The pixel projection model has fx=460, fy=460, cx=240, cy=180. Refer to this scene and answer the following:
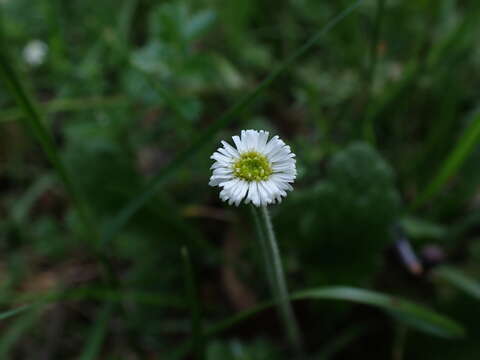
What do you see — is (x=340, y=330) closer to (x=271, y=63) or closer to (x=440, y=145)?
(x=440, y=145)

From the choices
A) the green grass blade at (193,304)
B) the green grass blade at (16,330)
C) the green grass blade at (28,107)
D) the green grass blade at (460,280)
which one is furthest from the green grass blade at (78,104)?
the green grass blade at (460,280)

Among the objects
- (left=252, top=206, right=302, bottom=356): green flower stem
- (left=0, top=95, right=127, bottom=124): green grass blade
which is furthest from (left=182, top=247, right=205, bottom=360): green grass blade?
(left=0, top=95, right=127, bottom=124): green grass blade

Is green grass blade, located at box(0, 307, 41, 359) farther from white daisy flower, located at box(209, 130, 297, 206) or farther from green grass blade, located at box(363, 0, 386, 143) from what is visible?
green grass blade, located at box(363, 0, 386, 143)

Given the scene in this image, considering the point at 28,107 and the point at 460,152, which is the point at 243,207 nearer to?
the point at 460,152

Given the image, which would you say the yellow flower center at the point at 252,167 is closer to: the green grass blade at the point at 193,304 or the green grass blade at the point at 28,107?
the green grass blade at the point at 193,304

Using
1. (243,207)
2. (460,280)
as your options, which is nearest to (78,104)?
(243,207)
